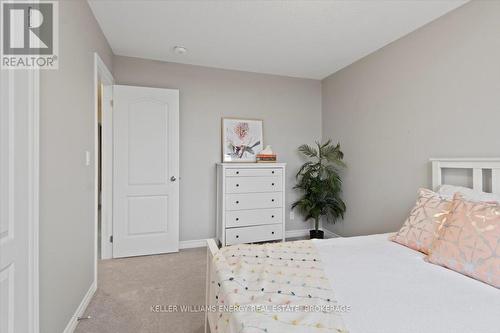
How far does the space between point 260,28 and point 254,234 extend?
245cm

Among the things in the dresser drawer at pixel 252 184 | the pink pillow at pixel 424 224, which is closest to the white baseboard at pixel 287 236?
the dresser drawer at pixel 252 184

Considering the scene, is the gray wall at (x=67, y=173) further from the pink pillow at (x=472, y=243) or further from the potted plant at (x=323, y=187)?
the potted plant at (x=323, y=187)

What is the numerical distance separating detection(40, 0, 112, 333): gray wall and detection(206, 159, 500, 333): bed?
0.92m

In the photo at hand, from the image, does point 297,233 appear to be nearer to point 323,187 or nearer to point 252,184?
point 323,187

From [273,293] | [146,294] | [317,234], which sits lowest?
[146,294]

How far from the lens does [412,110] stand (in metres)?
2.50

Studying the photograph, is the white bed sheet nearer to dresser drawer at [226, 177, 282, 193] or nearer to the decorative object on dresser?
dresser drawer at [226, 177, 282, 193]

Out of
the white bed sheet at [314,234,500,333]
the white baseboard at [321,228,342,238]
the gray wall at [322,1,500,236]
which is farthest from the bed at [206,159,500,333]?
the white baseboard at [321,228,342,238]

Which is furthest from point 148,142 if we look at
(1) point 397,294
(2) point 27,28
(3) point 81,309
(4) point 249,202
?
(1) point 397,294

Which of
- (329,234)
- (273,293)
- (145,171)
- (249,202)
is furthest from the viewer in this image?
(329,234)

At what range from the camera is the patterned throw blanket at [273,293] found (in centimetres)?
86

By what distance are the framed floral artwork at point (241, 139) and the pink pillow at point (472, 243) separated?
8.23 ft

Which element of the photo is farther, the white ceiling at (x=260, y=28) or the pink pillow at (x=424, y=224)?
the white ceiling at (x=260, y=28)

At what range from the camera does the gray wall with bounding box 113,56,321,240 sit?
10.9ft
